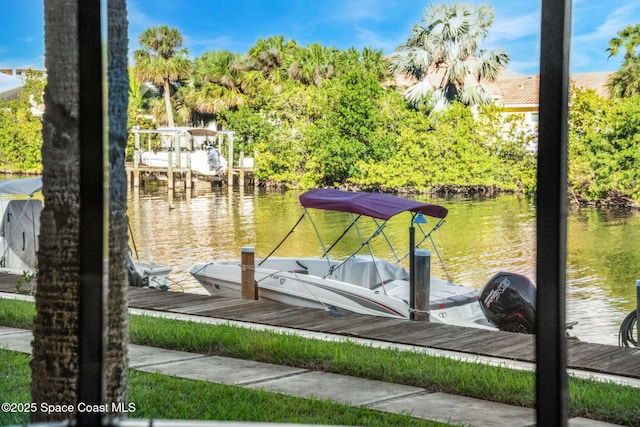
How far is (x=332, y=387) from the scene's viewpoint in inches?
198

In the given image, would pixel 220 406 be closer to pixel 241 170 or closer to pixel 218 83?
pixel 241 170

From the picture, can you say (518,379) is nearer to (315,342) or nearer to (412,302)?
(315,342)

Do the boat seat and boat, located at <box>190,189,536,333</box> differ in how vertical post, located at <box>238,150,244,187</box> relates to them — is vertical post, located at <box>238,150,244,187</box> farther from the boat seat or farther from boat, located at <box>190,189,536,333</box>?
the boat seat

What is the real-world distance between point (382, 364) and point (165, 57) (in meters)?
46.8

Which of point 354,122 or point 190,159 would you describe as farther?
point 190,159

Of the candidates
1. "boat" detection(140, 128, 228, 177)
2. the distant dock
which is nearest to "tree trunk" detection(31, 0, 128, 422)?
the distant dock

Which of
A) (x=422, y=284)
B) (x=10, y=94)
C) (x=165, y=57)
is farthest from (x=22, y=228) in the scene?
(x=10, y=94)

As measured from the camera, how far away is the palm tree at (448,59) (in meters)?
42.5

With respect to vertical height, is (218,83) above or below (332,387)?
above

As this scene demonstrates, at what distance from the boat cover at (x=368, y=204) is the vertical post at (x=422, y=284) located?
8.65 feet

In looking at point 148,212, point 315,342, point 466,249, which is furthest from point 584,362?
point 148,212

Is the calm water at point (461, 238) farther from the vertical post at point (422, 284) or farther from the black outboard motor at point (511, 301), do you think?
the vertical post at point (422, 284)

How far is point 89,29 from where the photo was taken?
1787 mm

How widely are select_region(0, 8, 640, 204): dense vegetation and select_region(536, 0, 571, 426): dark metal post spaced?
34132mm
